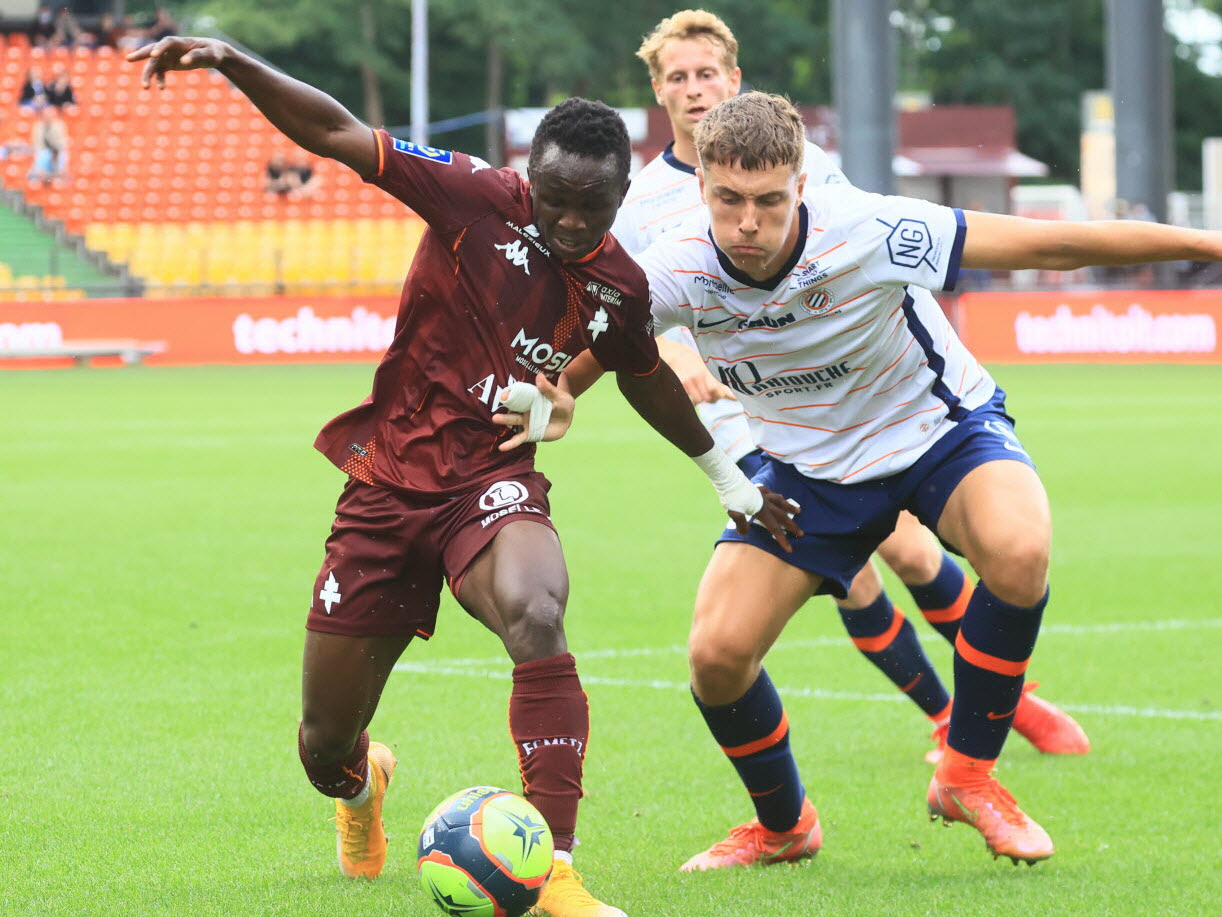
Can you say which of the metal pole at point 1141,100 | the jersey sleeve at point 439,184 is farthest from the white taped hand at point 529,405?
the metal pole at point 1141,100

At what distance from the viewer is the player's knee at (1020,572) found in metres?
4.61

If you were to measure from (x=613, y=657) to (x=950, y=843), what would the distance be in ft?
9.02

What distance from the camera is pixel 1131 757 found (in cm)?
597

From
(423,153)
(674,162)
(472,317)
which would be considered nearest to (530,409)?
(472,317)

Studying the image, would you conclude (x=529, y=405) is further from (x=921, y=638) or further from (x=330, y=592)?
(x=921, y=638)

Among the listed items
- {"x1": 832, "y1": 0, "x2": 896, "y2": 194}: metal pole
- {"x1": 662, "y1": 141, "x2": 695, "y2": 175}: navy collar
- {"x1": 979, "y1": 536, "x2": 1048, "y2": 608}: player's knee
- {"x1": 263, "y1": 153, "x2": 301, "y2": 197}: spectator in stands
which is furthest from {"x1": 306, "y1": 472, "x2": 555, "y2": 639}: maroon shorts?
{"x1": 263, "y1": 153, "x2": 301, "y2": 197}: spectator in stands

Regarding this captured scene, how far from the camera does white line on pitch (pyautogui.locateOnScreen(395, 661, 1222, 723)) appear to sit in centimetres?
653

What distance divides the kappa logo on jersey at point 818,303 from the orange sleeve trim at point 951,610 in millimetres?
1784

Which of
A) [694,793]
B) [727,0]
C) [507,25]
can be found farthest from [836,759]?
[727,0]

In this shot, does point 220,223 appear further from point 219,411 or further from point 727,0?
point 727,0

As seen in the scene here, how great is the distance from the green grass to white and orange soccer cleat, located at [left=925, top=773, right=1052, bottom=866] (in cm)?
9

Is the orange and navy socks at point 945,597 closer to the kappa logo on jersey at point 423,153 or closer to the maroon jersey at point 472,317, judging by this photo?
the maroon jersey at point 472,317

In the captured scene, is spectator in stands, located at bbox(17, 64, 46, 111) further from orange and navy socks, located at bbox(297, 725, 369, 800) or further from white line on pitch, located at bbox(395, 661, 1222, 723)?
orange and navy socks, located at bbox(297, 725, 369, 800)

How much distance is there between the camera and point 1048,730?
6098 mm
